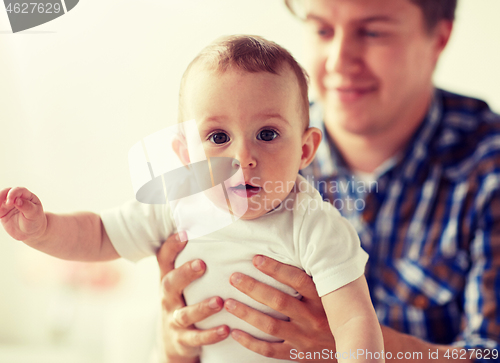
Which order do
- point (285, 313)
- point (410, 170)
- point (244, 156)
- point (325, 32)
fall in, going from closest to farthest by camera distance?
point (244, 156)
point (285, 313)
point (325, 32)
point (410, 170)

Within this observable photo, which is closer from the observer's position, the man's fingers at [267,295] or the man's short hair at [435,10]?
the man's fingers at [267,295]

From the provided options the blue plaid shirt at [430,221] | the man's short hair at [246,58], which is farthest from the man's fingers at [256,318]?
the blue plaid shirt at [430,221]

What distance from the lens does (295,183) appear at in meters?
0.46

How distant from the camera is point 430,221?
826mm

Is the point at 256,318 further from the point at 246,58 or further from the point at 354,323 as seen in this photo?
the point at 246,58

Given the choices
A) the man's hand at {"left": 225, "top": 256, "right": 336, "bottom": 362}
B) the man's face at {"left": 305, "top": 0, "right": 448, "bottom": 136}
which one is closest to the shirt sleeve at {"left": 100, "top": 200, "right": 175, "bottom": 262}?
the man's hand at {"left": 225, "top": 256, "right": 336, "bottom": 362}

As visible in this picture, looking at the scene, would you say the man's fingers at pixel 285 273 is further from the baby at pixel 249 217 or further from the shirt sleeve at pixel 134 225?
the shirt sleeve at pixel 134 225

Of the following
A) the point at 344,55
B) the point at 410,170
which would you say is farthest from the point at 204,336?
the point at 410,170

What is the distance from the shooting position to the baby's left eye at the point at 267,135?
1.29 ft

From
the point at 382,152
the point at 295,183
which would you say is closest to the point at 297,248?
the point at 295,183

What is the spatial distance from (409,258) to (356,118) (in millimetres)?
294

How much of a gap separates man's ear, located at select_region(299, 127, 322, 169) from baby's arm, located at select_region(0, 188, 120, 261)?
242 millimetres

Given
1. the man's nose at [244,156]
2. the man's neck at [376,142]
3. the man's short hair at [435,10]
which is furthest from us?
the man's neck at [376,142]

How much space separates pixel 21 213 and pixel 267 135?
0.79 feet
